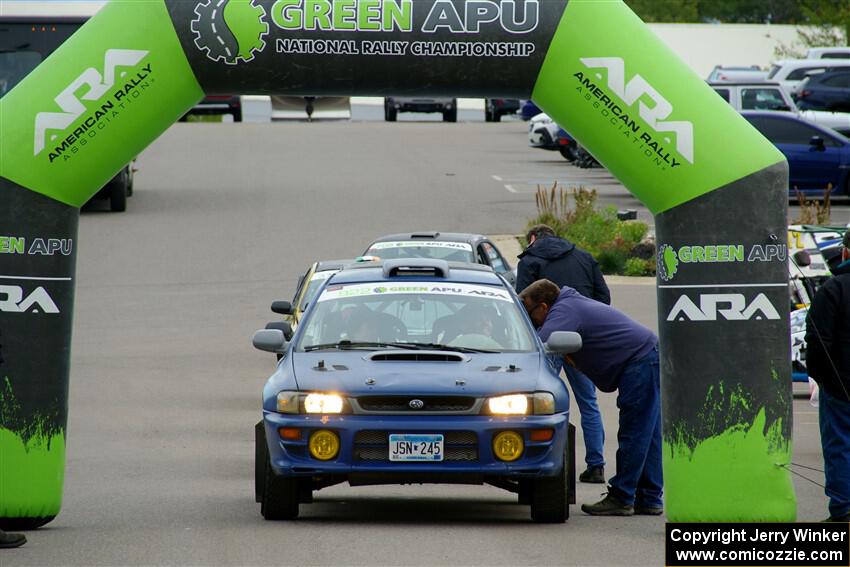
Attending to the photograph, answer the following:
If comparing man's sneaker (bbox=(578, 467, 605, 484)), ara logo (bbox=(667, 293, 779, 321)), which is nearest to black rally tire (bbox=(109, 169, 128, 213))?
man's sneaker (bbox=(578, 467, 605, 484))

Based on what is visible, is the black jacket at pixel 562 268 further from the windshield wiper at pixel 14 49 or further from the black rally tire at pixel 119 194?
the black rally tire at pixel 119 194

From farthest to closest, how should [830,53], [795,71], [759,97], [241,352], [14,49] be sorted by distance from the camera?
[830,53], [795,71], [759,97], [14,49], [241,352]

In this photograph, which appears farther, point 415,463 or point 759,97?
point 759,97

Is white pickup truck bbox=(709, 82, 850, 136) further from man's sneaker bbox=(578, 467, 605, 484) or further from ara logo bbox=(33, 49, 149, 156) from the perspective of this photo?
ara logo bbox=(33, 49, 149, 156)

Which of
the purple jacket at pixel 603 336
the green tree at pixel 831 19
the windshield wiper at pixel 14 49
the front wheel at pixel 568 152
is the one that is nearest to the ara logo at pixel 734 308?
the purple jacket at pixel 603 336

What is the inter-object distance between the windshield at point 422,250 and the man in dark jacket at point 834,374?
852cm

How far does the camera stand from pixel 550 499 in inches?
389

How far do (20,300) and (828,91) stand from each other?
32.3 metres

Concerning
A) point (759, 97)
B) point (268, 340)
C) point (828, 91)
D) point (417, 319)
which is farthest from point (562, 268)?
point (828, 91)

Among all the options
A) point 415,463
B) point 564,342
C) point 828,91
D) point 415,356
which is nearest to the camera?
point 415,463

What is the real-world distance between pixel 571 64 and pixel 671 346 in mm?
1799

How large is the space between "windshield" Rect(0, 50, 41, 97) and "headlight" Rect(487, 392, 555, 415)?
20.1m

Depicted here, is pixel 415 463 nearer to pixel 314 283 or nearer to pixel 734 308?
pixel 734 308

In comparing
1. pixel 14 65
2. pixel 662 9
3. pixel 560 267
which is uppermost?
pixel 662 9
